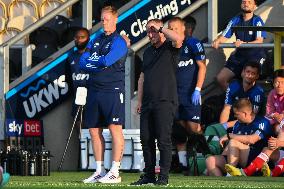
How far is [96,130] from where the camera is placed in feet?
48.2

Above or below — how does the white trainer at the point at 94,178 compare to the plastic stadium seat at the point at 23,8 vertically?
below

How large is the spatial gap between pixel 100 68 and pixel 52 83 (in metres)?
4.44

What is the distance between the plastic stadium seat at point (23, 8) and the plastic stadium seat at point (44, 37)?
76.5 inches

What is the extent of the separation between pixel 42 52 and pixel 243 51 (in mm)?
3939

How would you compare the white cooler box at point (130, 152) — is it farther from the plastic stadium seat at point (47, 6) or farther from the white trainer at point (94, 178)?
the plastic stadium seat at point (47, 6)

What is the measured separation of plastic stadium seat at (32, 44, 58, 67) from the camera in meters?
19.5

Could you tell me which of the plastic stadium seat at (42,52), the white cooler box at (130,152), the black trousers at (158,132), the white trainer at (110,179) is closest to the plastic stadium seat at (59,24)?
the plastic stadium seat at (42,52)

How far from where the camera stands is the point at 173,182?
1427 cm

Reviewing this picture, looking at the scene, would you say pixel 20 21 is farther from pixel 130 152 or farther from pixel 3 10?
pixel 130 152

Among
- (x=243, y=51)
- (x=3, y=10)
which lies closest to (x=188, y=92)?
(x=243, y=51)

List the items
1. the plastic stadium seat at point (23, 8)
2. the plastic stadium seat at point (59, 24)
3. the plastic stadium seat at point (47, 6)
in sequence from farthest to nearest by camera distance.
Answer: the plastic stadium seat at point (23, 8)
the plastic stadium seat at point (47, 6)
the plastic stadium seat at point (59, 24)

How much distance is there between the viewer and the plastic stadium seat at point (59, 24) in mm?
20267

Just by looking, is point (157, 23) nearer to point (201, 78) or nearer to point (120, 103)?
point (120, 103)

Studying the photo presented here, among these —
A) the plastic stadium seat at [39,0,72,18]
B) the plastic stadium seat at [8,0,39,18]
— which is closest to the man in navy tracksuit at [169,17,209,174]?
the plastic stadium seat at [39,0,72,18]
